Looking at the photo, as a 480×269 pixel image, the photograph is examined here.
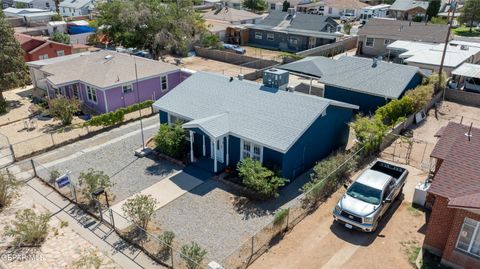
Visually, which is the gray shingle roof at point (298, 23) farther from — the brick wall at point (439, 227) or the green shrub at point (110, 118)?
the brick wall at point (439, 227)

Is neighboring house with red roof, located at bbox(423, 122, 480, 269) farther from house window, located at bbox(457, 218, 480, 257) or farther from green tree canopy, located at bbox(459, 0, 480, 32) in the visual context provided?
green tree canopy, located at bbox(459, 0, 480, 32)

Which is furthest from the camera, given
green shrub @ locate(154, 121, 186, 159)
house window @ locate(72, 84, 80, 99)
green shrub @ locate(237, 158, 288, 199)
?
house window @ locate(72, 84, 80, 99)

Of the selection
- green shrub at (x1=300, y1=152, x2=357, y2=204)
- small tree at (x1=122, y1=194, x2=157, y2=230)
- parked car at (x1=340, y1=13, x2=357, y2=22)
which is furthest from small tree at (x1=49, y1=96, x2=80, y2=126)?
parked car at (x1=340, y1=13, x2=357, y2=22)

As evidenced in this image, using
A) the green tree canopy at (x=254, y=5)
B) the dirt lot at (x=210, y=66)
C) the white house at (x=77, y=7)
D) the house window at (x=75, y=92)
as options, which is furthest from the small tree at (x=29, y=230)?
the green tree canopy at (x=254, y=5)

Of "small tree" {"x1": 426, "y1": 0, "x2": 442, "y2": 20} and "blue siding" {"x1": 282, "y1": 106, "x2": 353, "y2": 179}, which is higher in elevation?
"small tree" {"x1": 426, "y1": 0, "x2": 442, "y2": 20}

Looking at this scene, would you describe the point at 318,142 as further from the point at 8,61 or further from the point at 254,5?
the point at 254,5

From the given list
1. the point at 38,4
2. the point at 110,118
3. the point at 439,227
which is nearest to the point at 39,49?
the point at 110,118
